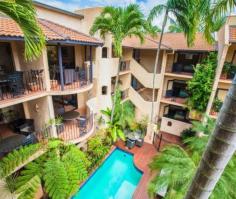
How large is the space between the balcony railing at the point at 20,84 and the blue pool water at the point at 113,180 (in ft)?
26.6

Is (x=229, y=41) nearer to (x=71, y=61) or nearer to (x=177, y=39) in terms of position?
(x=177, y=39)

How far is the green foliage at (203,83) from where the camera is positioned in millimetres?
13367

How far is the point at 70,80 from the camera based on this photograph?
409 inches

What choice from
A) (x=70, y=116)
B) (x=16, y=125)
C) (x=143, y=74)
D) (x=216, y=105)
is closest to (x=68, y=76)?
(x=70, y=116)

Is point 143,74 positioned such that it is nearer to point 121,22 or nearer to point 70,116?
point 121,22

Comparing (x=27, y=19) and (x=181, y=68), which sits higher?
(x=27, y=19)

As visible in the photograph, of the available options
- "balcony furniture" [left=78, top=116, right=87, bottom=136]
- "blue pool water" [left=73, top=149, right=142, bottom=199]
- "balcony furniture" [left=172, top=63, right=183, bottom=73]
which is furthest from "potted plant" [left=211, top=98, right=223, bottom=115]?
"balcony furniture" [left=78, top=116, right=87, bottom=136]

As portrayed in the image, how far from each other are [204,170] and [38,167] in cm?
727

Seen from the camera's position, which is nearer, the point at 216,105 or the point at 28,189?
the point at 28,189

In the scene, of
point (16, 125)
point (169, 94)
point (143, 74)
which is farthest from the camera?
point (169, 94)

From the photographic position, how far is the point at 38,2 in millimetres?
10203

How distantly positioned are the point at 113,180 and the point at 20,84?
1017 cm

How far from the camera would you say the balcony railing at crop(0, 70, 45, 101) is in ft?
25.1

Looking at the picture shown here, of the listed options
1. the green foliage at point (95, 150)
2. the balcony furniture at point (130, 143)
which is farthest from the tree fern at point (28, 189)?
the balcony furniture at point (130, 143)
